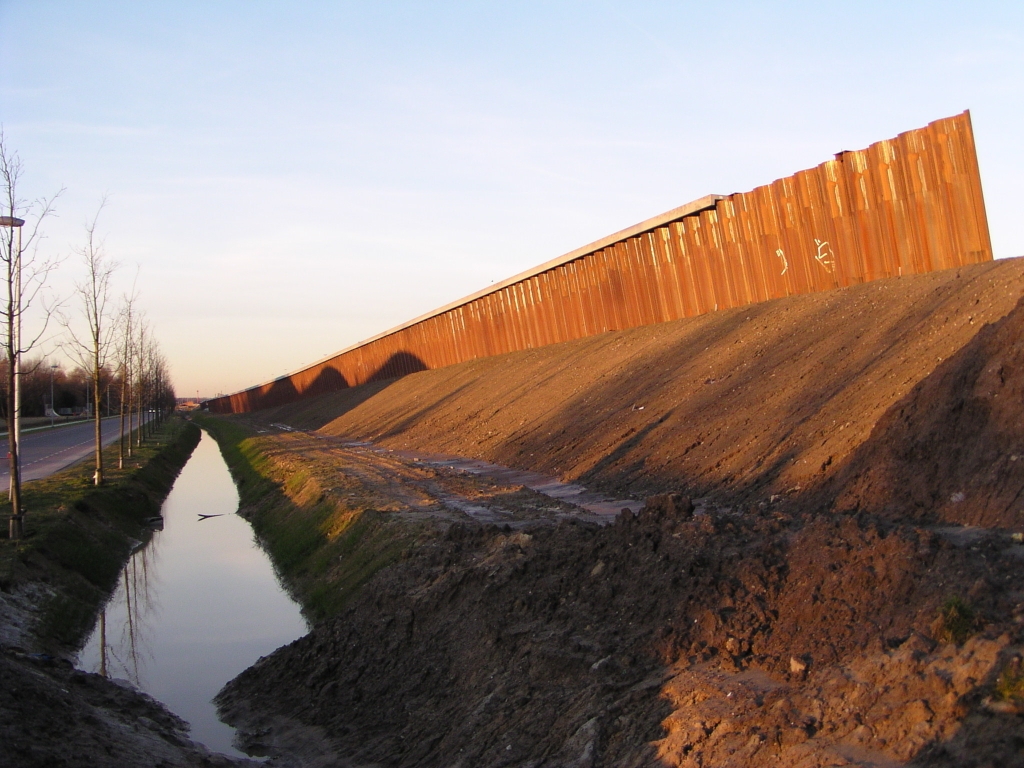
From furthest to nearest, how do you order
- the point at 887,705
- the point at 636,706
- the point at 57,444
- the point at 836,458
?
the point at 57,444 < the point at 836,458 < the point at 636,706 < the point at 887,705

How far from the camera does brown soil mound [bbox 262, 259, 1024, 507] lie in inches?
529

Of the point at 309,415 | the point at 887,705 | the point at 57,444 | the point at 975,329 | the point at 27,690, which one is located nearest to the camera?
the point at 887,705

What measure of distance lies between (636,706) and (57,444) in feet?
148

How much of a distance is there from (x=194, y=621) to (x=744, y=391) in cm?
1087

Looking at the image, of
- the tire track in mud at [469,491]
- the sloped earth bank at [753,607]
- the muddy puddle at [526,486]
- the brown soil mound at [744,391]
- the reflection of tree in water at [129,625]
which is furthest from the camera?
the tire track in mud at [469,491]

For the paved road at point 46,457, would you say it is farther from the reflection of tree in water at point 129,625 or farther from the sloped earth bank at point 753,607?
the sloped earth bank at point 753,607

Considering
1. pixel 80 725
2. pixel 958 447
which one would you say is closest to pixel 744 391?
pixel 958 447

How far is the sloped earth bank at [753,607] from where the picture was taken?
5.33 meters

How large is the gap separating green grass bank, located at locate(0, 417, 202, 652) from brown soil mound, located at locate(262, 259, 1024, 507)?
354 inches

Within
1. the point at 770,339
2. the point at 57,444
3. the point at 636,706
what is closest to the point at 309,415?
the point at 57,444

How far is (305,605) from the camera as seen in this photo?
1438 centimetres

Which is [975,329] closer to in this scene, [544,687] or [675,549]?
[675,549]

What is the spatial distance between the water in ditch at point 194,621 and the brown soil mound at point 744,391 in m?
6.46

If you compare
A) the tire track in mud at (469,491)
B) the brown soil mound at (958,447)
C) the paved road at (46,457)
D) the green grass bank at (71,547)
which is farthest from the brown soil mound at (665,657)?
the paved road at (46,457)
